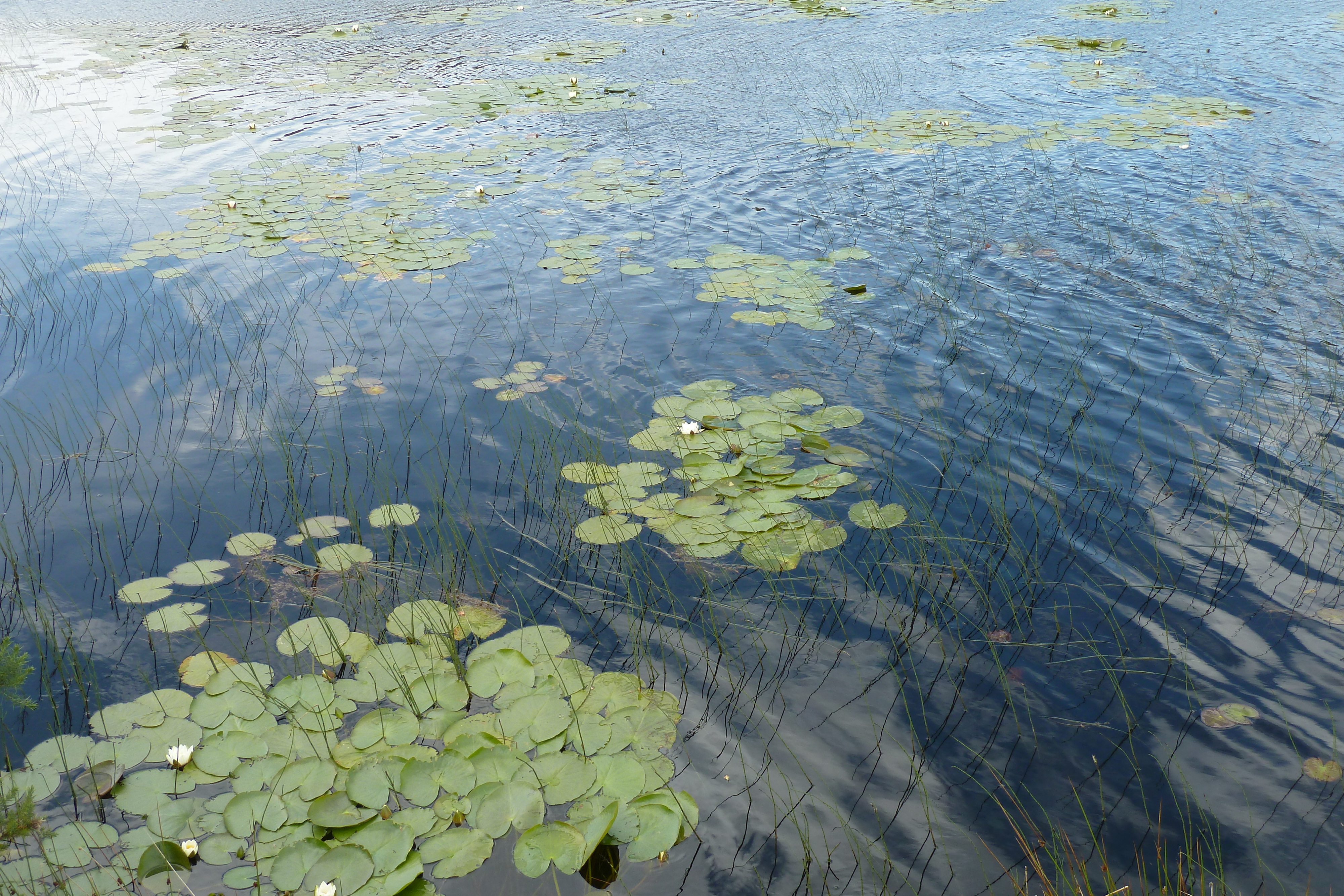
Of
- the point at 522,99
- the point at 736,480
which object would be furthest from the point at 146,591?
the point at 522,99

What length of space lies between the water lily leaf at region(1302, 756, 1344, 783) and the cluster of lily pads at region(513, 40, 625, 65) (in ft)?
34.7

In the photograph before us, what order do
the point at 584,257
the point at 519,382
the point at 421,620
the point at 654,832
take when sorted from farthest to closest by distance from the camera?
the point at 584,257, the point at 519,382, the point at 421,620, the point at 654,832

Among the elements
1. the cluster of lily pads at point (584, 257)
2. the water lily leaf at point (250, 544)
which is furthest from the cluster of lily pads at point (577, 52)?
the water lily leaf at point (250, 544)

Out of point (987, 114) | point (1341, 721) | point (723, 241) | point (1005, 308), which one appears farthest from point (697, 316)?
point (987, 114)

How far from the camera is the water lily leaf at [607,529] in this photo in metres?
3.11

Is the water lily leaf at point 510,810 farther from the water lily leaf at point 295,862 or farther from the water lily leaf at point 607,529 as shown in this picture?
the water lily leaf at point 607,529

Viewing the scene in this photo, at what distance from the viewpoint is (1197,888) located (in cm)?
193

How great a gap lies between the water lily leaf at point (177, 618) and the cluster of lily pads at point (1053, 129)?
6.21 meters

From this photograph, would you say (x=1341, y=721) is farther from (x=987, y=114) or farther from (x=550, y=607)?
(x=987, y=114)

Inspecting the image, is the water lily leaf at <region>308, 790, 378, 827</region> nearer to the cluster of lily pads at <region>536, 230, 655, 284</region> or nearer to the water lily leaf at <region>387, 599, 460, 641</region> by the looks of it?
the water lily leaf at <region>387, 599, 460, 641</region>

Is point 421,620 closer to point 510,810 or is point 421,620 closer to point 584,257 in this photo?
point 510,810

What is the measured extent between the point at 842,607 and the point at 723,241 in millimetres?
3499

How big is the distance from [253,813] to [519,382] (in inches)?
98.3

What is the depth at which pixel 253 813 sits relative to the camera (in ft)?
6.81
